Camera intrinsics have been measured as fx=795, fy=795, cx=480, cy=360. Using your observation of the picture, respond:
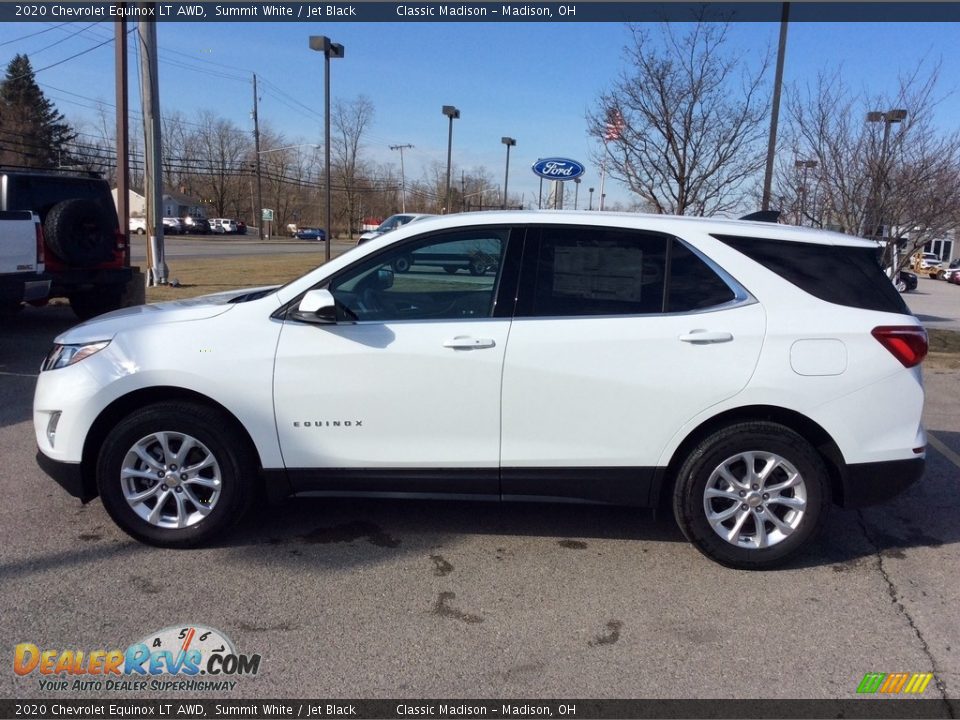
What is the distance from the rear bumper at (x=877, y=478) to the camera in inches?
157

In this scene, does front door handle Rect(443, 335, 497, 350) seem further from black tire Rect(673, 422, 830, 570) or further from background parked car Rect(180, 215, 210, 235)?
background parked car Rect(180, 215, 210, 235)

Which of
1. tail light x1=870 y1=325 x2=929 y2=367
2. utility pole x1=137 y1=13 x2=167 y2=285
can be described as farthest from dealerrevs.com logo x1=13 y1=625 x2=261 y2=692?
utility pole x1=137 y1=13 x2=167 y2=285

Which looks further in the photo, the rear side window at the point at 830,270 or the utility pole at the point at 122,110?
the utility pole at the point at 122,110

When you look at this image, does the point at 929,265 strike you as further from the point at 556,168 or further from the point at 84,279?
the point at 84,279

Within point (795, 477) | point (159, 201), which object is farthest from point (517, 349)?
point (159, 201)

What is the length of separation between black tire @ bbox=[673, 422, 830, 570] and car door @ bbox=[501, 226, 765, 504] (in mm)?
197

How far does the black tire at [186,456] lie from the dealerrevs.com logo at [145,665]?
2.75ft

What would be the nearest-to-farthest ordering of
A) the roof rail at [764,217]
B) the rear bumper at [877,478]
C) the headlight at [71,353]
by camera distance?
the rear bumper at [877,478]
the headlight at [71,353]
the roof rail at [764,217]

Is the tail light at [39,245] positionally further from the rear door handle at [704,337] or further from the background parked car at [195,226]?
the background parked car at [195,226]

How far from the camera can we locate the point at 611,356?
3.91 meters

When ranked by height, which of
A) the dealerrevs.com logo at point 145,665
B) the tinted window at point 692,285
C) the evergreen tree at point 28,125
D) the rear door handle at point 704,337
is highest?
the evergreen tree at point 28,125

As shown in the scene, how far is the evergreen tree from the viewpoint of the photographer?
6184 cm

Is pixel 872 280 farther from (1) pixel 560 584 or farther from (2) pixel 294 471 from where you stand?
(2) pixel 294 471

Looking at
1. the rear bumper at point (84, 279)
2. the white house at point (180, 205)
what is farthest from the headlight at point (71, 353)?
the white house at point (180, 205)
